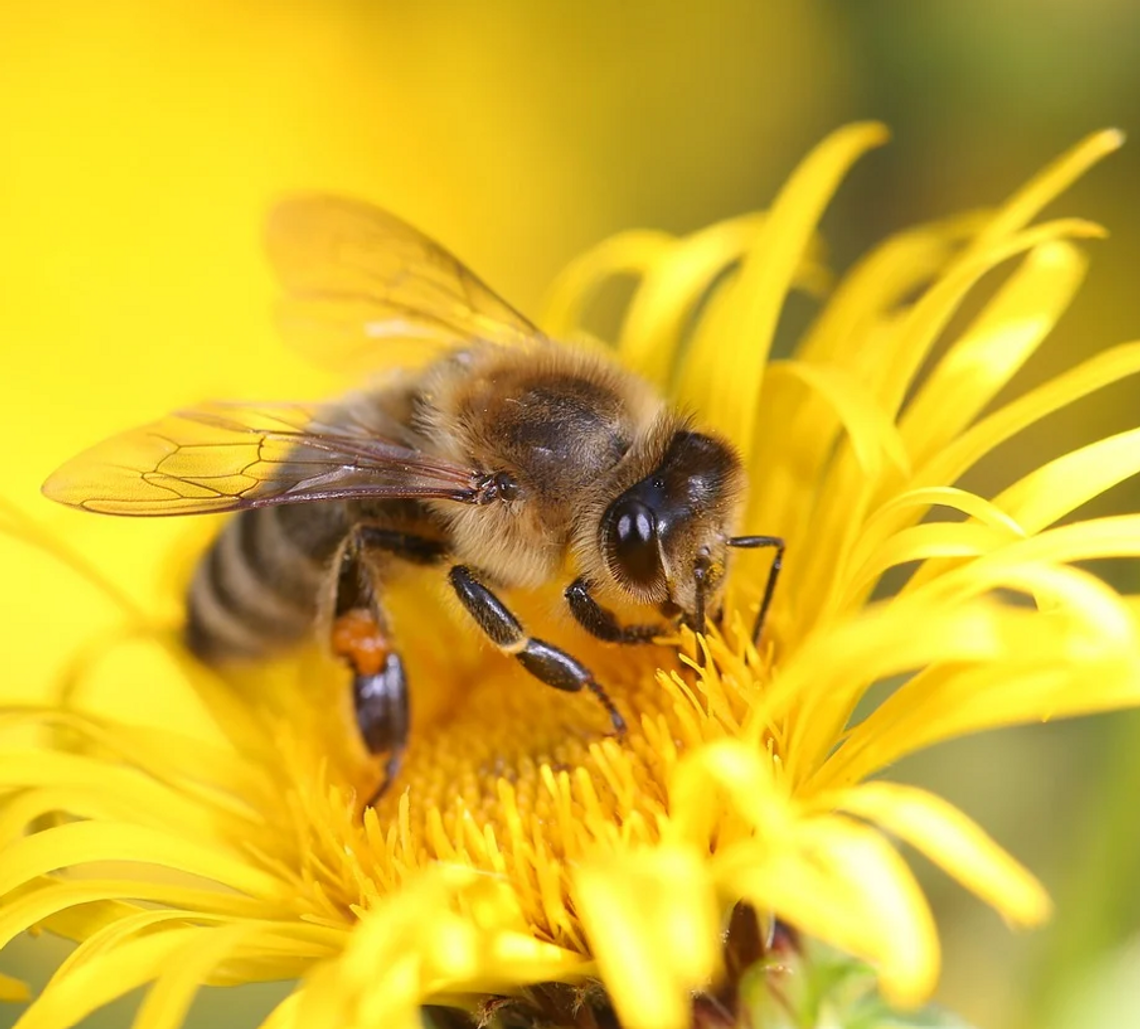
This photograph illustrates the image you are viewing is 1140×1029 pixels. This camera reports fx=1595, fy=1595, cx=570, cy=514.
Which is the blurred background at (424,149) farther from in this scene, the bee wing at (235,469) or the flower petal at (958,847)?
the flower petal at (958,847)

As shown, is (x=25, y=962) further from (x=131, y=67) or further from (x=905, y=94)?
(x=905, y=94)

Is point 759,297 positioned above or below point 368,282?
above

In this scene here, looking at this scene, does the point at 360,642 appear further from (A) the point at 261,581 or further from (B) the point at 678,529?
(B) the point at 678,529

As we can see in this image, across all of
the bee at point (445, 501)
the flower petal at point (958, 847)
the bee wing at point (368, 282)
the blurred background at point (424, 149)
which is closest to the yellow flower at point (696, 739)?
the flower petal at point (958, 847)

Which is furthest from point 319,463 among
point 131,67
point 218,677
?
point 131,67

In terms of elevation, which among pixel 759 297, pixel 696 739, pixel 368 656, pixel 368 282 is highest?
pixel 759 297

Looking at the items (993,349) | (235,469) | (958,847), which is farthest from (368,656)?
(958,847)
